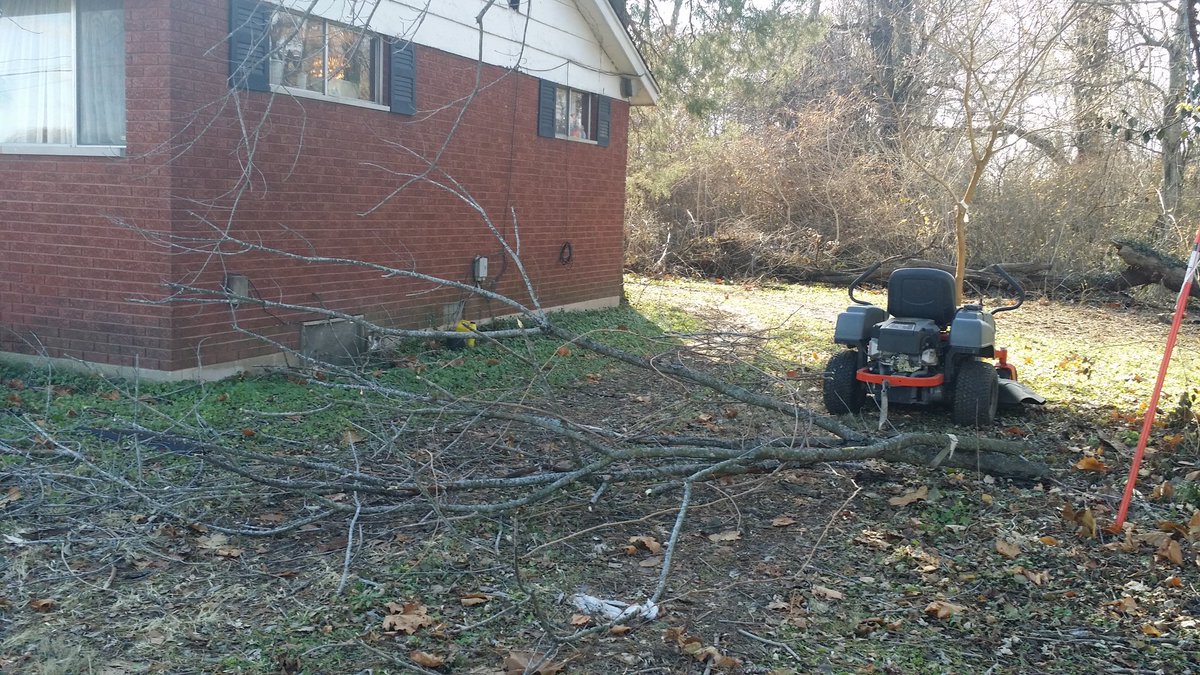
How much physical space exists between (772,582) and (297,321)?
6.61 m

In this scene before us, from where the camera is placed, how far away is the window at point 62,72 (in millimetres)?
9000

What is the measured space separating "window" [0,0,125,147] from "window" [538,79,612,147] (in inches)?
243

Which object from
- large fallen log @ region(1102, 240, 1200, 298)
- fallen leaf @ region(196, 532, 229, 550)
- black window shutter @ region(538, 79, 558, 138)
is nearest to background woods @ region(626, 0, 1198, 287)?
large fallen log @ region(1102, 240, 1200, 298)

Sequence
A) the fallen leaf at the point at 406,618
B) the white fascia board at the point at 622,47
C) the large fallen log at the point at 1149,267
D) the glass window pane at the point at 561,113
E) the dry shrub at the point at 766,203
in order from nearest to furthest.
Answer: the fallen leaf at the point at 406,618 → the large fallen log at the point at 1149,267 → the white fascia board at the point at 622,47 → the glass window pane at the point at 561,113 → the dry shrub at the point at 766,203

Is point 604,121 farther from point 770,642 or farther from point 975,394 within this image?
point 770,642

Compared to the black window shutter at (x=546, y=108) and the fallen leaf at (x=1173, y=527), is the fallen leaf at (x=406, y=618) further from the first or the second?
the black window shutter at (x=546, y=108)

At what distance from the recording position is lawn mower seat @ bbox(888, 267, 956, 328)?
8508 mm

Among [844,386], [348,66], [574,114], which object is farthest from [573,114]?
[844,386]

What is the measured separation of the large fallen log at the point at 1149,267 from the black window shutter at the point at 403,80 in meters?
8.81

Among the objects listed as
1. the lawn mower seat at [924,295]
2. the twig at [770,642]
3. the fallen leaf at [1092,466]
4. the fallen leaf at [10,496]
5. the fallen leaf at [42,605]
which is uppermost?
the lawn mower seat at [924,295]

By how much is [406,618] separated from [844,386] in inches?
198

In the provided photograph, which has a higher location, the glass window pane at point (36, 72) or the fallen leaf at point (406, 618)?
the glass window pane at point (36, 72)

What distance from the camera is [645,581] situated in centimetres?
497

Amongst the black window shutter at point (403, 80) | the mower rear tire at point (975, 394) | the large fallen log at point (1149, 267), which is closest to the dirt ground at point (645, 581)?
the mower rear tire at point (975, 394)
